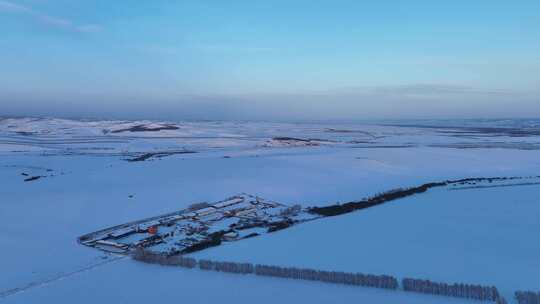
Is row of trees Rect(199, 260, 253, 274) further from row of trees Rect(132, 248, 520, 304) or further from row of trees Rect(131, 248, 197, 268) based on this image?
row of trees Rect(131, 248, 197, 268)

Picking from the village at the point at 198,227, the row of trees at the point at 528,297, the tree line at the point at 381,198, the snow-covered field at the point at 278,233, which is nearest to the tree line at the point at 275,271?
the snow-covered field at the point at 278,233

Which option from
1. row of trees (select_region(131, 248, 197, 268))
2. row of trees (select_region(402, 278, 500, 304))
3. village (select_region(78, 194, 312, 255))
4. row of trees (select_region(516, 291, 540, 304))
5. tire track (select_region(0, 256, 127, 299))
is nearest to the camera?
row of trees (select_region(516, 291, 540, 304))

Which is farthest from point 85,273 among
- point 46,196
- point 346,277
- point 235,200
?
point 46,196

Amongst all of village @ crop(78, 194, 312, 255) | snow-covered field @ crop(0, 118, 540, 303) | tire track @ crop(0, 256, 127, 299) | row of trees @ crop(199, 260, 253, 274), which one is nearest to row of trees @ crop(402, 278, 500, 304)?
snow-covered field @ crop(0, 118, 540, 303)

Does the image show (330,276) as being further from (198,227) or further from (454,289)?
(198,227)

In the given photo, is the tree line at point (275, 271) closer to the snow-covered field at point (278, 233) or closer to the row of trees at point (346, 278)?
the row of trees at point (346, 278)

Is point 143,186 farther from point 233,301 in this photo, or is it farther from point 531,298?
point 531,298
